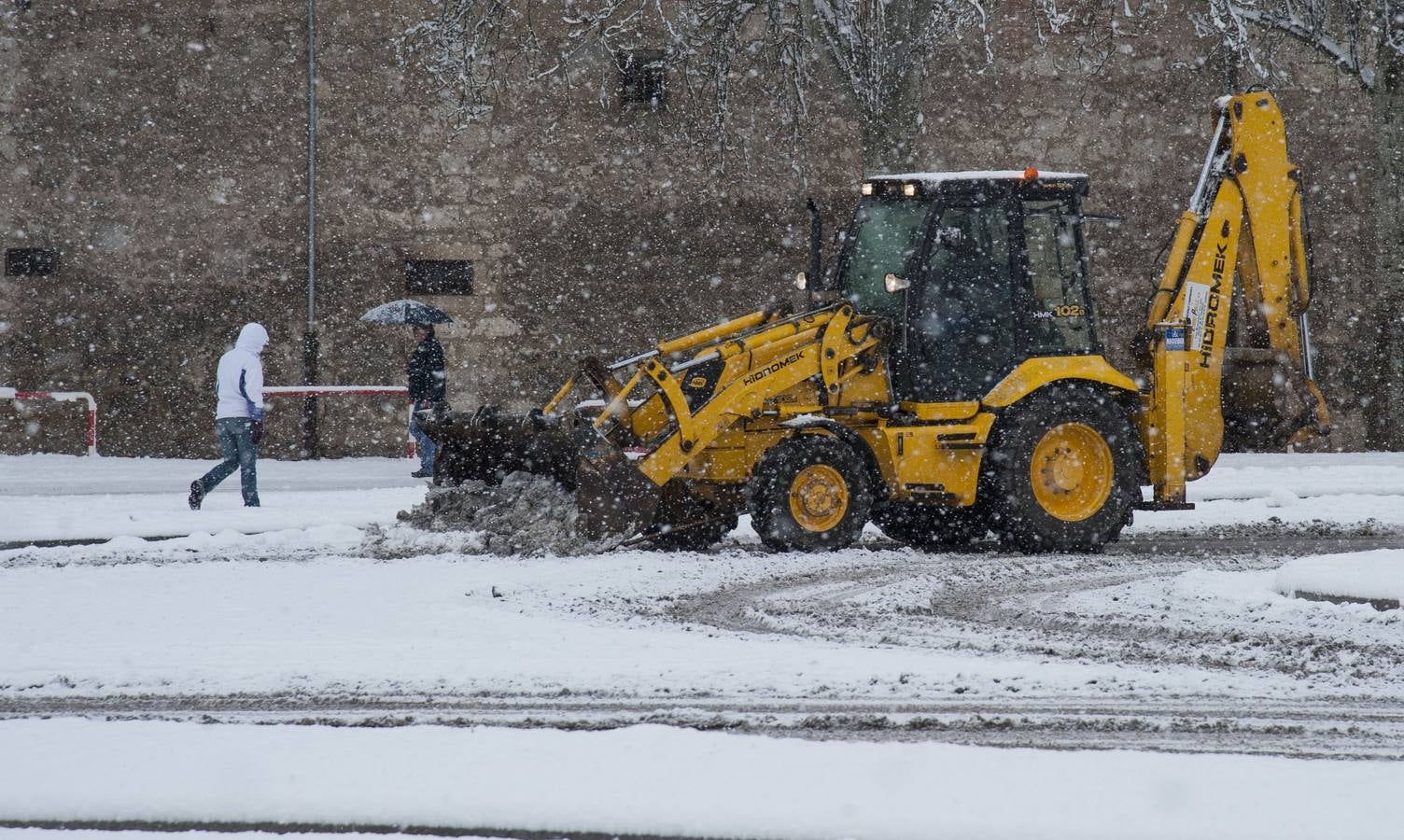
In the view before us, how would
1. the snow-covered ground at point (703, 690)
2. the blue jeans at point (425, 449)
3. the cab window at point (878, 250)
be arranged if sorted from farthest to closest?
the blue jeans at point (425, 449) → the cab window at point (878, 250) → the snow-covered ground at point (703, 690)

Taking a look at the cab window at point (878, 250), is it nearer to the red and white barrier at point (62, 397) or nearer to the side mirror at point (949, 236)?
the side mirror at point (949, 236)

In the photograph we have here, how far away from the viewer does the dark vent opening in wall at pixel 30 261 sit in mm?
19812

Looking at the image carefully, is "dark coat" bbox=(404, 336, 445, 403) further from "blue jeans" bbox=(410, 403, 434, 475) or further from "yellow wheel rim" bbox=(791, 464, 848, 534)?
"yellow wheel rim" bbox=(791, 464, 848, 534)

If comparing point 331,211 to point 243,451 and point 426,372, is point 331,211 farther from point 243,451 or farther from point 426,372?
point 243,451

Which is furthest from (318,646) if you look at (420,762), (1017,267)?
(1017,267)

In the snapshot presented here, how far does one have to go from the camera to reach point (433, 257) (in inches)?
786

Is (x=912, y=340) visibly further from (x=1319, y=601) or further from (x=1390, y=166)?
(x=1390, y=166)

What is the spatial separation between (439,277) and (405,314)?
246 cm

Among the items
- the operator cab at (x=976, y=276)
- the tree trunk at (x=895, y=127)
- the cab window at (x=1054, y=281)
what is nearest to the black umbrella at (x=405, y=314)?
the tree trunk at (x=895, y=127)

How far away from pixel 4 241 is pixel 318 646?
15459 mm

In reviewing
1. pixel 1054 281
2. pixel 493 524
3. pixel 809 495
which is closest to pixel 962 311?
pixel 1054 281

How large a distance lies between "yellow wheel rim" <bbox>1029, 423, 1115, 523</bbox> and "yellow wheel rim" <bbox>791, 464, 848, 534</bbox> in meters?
1.38

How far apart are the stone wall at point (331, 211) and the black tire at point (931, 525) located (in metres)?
9.12

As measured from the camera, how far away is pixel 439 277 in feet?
65.8
